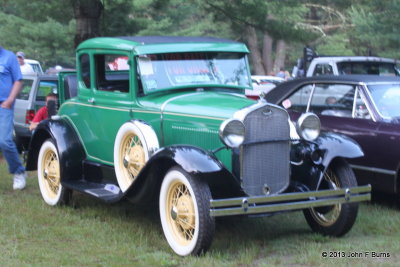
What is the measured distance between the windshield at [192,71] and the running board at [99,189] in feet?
3.33

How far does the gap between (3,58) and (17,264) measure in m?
3.35

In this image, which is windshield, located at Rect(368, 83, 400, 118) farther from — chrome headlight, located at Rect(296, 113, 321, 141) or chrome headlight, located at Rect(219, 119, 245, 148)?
chrome headlight, located at Rect(219, 119, 245, 148)

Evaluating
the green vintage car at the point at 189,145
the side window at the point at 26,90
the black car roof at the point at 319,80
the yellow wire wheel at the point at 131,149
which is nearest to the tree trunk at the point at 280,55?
the side window at the point at 26,90

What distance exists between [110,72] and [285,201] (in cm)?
266

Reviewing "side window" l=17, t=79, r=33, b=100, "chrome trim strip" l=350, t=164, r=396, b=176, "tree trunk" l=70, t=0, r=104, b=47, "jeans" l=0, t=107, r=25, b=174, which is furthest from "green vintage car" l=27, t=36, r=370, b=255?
"tree trunk" l=70, t=0, r=104, b=47

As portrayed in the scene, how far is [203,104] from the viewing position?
5586mm

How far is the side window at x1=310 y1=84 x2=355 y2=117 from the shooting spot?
282 inches

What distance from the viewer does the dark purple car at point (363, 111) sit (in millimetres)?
6547

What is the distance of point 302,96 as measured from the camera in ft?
25.1

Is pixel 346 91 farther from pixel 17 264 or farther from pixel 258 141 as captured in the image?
pixel 17 264

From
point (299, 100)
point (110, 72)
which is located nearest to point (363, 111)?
point (299, 100)

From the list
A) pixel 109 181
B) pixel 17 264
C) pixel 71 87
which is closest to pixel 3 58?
pixel 71 87

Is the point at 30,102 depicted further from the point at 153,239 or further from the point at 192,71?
the point at 153,239

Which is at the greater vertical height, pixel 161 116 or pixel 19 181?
pixel 161 116
